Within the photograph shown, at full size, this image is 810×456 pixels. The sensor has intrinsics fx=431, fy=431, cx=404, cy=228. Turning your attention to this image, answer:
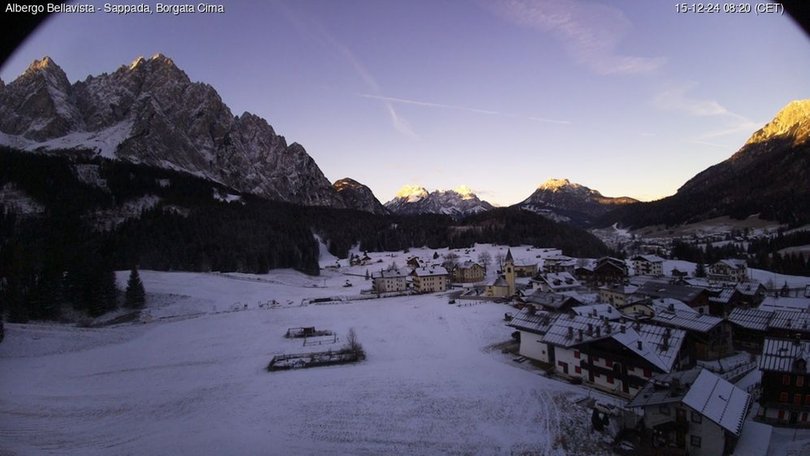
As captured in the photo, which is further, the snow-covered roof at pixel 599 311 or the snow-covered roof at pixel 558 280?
the snow-covered roof at pixel 558 280

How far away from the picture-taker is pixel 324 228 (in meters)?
180

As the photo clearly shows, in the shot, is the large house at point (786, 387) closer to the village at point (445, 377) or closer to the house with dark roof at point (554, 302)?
the village at point (445, 377)

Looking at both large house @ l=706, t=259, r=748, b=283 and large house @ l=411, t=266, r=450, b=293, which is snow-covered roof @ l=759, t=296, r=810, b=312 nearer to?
large house @ l=706, t=259, r=748, b=283

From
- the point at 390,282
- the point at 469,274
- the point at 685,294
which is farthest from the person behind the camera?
the point at 469,274

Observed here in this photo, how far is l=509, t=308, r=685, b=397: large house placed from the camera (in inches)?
1094

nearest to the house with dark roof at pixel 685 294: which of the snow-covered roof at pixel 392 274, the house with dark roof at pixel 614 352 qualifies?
the house with dark roof at pixel 614 352

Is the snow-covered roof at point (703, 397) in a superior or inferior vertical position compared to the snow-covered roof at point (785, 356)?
inferior

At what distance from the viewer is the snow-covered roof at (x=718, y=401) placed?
1992 cm

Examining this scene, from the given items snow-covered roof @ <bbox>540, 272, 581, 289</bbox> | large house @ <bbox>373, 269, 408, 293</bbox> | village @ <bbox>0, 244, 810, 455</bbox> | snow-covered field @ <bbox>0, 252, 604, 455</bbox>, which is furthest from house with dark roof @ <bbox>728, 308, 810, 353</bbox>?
large house @ <bbox>373, 269, 408, 293</bbox>

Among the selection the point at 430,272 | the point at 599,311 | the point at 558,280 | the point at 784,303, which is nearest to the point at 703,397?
the point at 599,311

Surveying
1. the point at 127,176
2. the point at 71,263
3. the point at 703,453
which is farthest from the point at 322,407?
the point at 127,176

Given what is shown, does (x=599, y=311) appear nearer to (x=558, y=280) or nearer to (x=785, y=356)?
(x=785, y=356)

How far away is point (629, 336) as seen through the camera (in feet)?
95.3

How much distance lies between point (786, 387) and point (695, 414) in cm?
892
